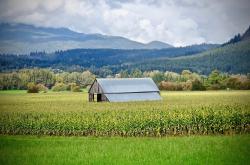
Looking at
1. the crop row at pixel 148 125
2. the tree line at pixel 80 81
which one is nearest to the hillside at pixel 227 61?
the tree line at pixel 80 81

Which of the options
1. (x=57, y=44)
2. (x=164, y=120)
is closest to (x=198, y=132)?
(x=164, y=120)

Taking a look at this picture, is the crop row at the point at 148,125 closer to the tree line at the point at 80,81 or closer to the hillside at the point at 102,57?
the tree line at the point at 80,81

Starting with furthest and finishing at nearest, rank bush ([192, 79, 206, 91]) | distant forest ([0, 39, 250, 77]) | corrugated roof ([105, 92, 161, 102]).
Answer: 1. distant forest ([0, 39, 250, 77])
2. bush ([192, 79, 206, 91])
3. corrugated roof ([105, 92, 161, 102])

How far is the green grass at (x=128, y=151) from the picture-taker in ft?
43.8

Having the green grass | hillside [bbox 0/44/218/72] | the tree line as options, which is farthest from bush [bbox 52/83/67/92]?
hillside [bbox 0/44/218/72]

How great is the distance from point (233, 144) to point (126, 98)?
25.9 m

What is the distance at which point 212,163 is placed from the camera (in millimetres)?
12711

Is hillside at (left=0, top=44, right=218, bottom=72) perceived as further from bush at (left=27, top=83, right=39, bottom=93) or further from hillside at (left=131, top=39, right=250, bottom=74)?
bush at (left=27, top=83, right=39, bottom=93)

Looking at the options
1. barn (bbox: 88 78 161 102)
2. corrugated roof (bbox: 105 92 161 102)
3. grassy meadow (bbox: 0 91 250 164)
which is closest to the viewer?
grassy meadow (bbox: 0 91 250 164)

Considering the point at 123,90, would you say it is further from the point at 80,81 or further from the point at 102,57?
the point at 102,57

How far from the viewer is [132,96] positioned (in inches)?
1660

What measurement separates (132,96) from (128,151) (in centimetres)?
2722

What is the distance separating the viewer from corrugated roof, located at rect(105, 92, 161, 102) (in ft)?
134

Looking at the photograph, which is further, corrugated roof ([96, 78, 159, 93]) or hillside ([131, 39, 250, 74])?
hillside ([131, 39, 250, 74])
